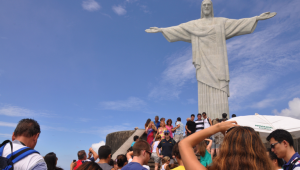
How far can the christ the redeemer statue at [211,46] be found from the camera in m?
13.3

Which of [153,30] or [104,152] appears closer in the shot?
[104,152]

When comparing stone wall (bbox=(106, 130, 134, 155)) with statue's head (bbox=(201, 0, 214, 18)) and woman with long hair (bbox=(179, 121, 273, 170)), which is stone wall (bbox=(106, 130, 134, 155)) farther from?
woman with long hair (bbox=(179, 121, 273, 170))

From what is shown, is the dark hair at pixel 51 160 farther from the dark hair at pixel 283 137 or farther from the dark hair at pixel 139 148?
the dark hair at pixel 283 137

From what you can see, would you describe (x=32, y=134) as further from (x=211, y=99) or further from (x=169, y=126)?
(x=211, y=99)

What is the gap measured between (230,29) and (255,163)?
13.7 meters

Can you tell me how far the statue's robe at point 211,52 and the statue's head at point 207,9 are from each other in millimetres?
387

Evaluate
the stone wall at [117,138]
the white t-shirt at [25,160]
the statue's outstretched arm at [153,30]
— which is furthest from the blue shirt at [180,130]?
the white t-shirt at [25,160]

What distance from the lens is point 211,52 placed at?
45.6 ft

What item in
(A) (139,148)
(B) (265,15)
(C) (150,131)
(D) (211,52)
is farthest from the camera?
(D) (211,52)

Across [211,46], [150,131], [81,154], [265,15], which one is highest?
[265,15]

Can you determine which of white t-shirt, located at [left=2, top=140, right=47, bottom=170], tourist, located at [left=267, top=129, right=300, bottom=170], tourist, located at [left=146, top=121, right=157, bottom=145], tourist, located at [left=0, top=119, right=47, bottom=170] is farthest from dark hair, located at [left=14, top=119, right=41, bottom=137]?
tourist, located at [left=146, top=121, right=157, bottom=145]

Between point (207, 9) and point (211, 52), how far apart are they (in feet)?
8.62

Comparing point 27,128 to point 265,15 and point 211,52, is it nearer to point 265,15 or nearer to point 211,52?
point 211,52

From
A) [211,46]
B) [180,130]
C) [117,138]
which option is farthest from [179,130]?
[211,46]
